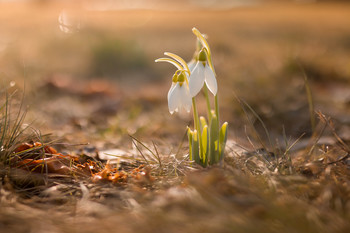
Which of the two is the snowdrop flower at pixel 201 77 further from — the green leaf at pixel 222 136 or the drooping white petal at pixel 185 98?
the green leaf at pixel 222 136

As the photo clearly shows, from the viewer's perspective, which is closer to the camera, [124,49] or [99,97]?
[99,97]

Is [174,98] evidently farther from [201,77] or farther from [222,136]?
[222,136]

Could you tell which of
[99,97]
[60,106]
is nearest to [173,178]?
[60,106]

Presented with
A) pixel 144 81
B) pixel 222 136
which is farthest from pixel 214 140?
pixel 144 81

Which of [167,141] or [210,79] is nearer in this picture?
[210,79]

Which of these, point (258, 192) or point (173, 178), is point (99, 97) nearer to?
point (173, 178)

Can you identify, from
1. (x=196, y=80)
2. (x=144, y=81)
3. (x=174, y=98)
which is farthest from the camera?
(x=144, y=81)

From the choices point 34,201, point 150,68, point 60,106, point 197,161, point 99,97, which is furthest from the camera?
point 150,68
